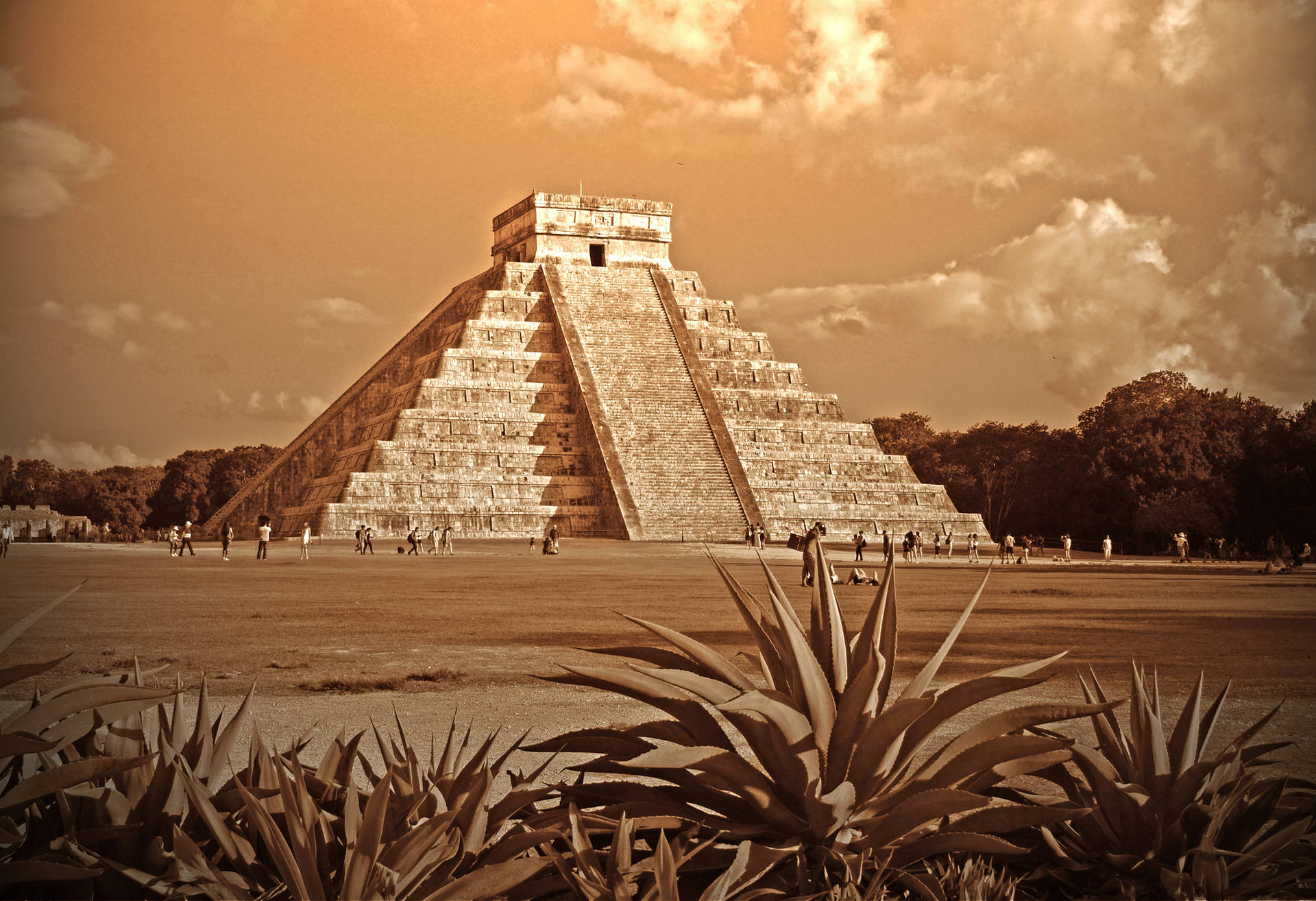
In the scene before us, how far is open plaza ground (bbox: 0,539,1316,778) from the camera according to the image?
6574 mm

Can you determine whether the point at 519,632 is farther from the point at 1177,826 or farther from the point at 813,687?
the point at 1177,826

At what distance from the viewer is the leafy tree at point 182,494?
7400cm

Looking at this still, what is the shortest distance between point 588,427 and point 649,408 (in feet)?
8.14

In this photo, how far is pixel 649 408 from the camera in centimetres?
4216

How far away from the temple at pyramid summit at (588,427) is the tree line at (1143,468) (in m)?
6.08

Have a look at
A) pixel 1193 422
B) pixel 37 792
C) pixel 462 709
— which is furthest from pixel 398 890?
pixel 1193 422

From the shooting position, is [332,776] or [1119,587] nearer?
[332,776]

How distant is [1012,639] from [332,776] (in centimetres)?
807

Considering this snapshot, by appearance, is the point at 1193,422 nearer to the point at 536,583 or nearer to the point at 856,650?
the point at 536,583

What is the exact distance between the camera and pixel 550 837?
2973mm

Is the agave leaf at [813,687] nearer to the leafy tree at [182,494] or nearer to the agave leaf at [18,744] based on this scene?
the agave leaf at [18,744]

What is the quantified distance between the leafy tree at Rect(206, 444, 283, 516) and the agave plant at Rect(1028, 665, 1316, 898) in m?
75.1

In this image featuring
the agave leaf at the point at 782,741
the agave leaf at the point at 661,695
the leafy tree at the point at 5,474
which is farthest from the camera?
the leafy tree at the point at 5,474

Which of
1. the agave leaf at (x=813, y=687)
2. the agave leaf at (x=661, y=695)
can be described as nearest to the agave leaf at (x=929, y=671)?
the agave leaf at (x=813, y=687)
